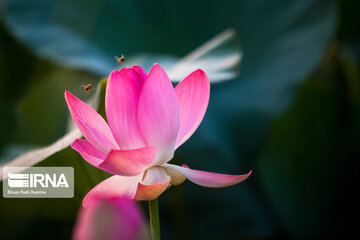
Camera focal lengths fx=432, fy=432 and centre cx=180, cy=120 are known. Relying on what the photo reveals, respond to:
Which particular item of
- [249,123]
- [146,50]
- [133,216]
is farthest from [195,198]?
[133,216]

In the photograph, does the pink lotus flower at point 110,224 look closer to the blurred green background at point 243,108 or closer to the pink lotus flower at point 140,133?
the pink lotus flower at point 140,133

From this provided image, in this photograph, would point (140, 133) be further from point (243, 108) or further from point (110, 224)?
point (243, 108)

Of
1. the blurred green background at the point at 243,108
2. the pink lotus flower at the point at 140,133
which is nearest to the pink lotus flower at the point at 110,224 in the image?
the pink lotus flower at the point at 140,133

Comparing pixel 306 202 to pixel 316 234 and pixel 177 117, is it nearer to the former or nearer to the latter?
pixel 316 234

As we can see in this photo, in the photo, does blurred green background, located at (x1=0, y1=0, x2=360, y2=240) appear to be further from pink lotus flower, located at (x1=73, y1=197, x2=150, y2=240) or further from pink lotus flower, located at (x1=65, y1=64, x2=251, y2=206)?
pink lotus flower, located at (x1=73, y1=197, x2=150, y2=240)

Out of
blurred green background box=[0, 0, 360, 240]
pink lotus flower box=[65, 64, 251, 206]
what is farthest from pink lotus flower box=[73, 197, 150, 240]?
blurred green background box=[0, 0, 360, 240]
